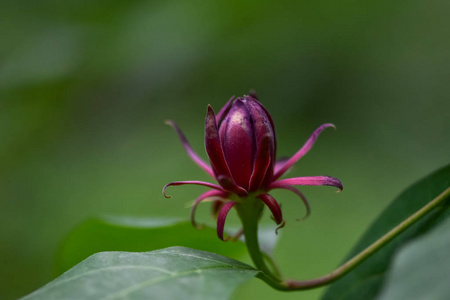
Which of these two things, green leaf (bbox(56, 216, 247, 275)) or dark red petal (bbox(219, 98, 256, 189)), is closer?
dark red petal (bbox(219, 98, 256, 189))

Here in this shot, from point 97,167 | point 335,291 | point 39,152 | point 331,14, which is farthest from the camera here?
point 97,167

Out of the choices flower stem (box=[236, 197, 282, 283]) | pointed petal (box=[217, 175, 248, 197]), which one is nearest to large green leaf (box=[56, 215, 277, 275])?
flower stem (box=[236, 197, 282, 283])

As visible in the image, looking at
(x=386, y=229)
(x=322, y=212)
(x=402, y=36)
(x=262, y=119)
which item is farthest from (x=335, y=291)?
(x=402, y=36)

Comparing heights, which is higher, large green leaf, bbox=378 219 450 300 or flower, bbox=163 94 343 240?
flower, bbox=163 94 343 240

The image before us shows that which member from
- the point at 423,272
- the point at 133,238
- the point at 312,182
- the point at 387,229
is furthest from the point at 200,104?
the point at 423,272

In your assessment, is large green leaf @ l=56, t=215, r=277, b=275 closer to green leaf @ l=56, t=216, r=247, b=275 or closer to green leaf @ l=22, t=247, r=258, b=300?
green leaf @ l=56, t=216, r=247, b=275

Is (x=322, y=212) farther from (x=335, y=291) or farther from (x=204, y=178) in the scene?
(x=335, y=291)

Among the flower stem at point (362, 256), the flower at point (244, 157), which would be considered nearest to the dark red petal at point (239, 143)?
the flower at point (244, 157)
